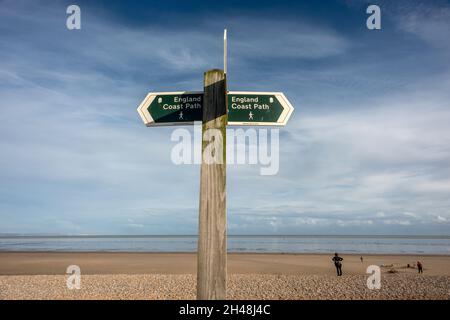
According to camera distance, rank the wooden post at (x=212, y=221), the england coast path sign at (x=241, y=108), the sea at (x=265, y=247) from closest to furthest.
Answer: the wooden post at (x=212, y=221)
the england coast path sign at (x=241, y=108)
the sea at (x=265, y=247)

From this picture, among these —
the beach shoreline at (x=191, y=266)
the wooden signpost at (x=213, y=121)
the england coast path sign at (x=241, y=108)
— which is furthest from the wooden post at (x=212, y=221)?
the beach shoreline at (x=191, y=266)

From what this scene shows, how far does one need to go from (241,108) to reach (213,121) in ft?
1.15

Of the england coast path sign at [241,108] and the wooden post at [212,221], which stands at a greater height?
the england coast path sign at [241,108]

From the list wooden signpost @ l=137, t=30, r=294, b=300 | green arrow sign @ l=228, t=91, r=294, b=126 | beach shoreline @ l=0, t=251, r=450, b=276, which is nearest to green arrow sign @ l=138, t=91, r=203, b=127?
wooden signpost @ l=137, t=30, r=294, b=300

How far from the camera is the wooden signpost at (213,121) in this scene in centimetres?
362

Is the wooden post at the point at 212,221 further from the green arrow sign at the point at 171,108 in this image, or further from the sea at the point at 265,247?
the sea at the point at 265,247

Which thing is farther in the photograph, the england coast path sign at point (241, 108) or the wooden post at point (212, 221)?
the england coast path sign at point (241, 108)

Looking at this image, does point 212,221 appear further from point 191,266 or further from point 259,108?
point 191,266

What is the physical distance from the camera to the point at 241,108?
3.90 m

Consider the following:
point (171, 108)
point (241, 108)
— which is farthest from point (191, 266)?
point (241, 108)
